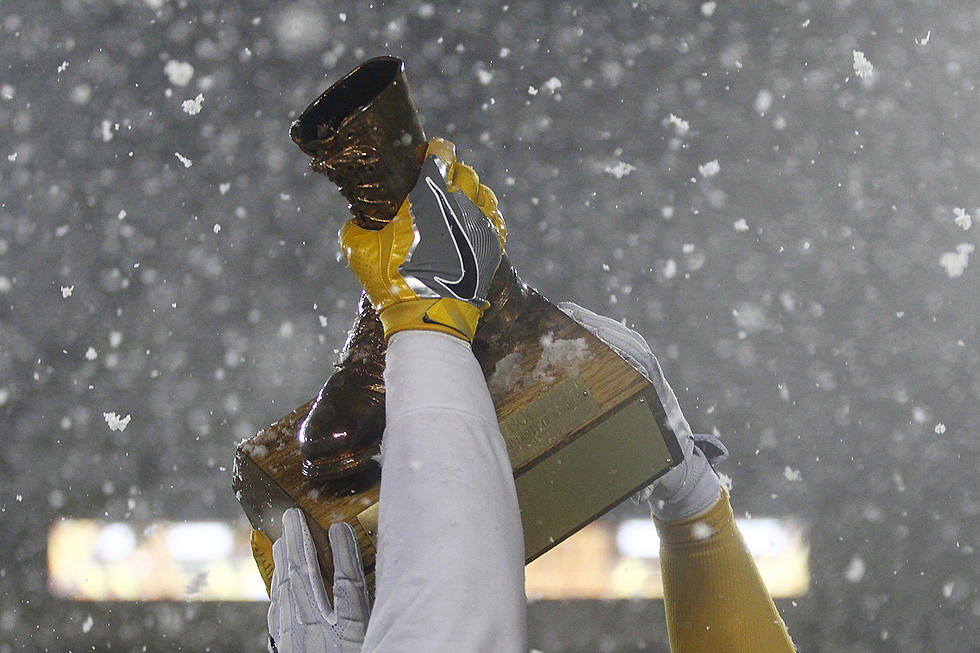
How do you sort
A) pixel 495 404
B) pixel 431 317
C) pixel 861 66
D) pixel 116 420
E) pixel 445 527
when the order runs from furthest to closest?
pixel 116 420
pixel 861 66
pixel 495 404
pixel 431 317
pixel 445 527

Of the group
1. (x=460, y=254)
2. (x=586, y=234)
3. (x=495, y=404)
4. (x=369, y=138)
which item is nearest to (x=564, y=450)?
(x=495, y=404)

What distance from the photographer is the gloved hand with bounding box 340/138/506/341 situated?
64 cm

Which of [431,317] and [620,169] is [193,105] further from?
[431,317]

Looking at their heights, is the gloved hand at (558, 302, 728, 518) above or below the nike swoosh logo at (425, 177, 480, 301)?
below

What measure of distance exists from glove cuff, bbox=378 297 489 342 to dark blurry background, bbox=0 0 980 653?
1.06 m

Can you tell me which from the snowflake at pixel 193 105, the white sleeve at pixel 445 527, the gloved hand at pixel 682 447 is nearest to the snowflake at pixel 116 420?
the snowflake at pixel 193 105

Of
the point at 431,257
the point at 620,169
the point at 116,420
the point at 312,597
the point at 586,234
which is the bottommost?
the point at 312,597

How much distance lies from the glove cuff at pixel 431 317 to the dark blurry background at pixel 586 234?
1.06 metres

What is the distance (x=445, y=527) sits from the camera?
51 cm

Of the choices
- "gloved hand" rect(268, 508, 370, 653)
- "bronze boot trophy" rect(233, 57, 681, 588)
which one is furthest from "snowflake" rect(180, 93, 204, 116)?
"gloved hand" rect(268, 508, 370, 653)

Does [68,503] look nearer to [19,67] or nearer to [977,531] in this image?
[19,67]

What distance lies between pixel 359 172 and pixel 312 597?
1.16 feet

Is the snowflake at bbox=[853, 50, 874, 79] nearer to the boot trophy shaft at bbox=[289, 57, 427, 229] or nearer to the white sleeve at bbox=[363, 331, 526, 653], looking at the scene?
the boot trophy shaft at bbox=[289, 57, 427, 229]

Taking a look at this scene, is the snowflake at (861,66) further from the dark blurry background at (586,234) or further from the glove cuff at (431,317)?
the glove cuff at (431,317)
